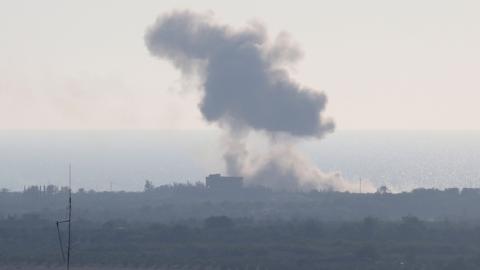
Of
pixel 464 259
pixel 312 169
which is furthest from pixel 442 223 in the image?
pixel 312 169

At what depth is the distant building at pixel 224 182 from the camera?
478 ft

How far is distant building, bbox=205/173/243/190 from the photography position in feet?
478

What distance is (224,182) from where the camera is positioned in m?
146

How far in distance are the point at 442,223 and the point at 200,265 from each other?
93.6ft

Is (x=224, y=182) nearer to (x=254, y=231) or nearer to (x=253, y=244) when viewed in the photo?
(x=254, y=231)

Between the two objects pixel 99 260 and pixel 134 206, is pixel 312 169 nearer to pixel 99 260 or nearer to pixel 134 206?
pixel 134 206

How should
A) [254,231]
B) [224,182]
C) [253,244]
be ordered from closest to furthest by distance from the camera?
1. [253,244]
2. [254,231]
3. [224,182]

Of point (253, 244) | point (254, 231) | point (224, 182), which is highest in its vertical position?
point (224, 182)

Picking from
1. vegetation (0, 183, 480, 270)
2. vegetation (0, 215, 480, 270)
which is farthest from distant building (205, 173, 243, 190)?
vegetation (0, 215, 480, 270)

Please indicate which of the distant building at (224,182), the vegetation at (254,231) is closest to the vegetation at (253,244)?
the vegetation at (254,231)

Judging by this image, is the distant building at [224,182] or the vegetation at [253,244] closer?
the vegetation at [253,244]

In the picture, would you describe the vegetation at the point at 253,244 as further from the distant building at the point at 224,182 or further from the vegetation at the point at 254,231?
the distant building at the point at 224,182

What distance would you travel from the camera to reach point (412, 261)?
89.1 m

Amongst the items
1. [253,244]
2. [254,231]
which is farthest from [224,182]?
[253,244]
